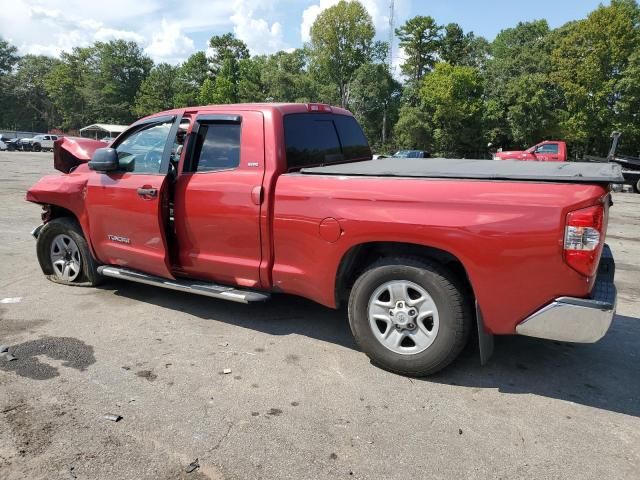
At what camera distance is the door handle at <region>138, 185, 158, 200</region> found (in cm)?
455

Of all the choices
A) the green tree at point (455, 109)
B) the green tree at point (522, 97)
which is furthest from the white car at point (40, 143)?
the green tree at point (522, 97)

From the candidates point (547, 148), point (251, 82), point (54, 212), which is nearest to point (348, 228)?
point (54, 212)

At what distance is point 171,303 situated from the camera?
5.20 metres

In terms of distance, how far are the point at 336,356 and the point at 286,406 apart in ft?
2.74

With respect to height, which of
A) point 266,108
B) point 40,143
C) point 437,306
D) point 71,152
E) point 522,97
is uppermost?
point 522,97

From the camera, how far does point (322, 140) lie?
4742 millimetres

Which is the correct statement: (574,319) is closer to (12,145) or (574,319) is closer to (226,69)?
(12,145)

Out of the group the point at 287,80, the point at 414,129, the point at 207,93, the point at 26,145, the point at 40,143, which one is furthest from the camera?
the point at 207,93

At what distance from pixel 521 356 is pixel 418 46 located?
61268mm

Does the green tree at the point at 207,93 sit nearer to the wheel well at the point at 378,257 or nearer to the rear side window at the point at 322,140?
the rear side window at the point at 322,140

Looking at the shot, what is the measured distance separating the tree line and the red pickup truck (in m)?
41.9

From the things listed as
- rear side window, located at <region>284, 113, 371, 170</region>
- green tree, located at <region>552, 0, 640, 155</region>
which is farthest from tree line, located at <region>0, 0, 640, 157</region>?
rear side window, located at <region>284, 113, 371, 170</region>

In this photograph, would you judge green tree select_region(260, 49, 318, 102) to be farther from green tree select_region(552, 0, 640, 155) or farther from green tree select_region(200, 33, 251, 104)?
green tree select_region(552, 0, 640, 155)

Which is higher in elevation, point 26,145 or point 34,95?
point 34,95
